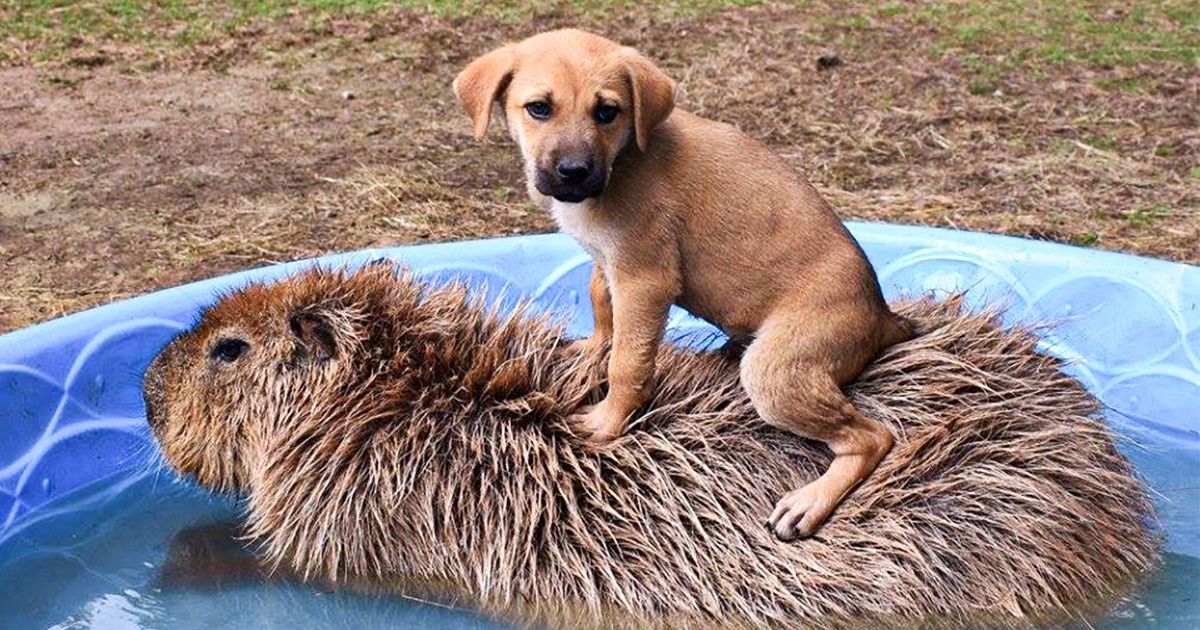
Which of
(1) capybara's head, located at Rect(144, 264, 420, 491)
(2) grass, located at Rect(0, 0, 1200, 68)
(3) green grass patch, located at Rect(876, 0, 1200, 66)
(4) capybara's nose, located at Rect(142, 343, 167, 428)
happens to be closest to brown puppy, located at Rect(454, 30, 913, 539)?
(1) capybara's head, located at Rect(144, 264, 420, 491)

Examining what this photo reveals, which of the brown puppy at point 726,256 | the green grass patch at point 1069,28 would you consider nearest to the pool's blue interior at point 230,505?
the brown puppy at point 726,256

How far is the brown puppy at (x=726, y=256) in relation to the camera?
326 cm

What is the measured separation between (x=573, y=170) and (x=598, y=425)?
821 mm

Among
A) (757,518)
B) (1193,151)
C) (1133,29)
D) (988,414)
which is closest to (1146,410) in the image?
(988,414)

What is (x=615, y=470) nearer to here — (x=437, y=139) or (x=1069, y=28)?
(x=437, y=139)

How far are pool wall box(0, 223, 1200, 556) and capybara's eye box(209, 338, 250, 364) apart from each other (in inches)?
17.7

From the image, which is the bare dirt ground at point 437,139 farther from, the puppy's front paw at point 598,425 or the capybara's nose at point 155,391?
the puppy's front paw at point 598,425

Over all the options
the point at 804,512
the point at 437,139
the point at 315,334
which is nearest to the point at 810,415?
the point at 804,512

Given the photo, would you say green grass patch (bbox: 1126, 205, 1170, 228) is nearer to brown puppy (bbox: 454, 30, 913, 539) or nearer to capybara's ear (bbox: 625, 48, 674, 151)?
brown puppy (bbox: 454, 30, 913, 539)

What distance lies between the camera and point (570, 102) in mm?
3117

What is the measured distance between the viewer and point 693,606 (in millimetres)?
3439

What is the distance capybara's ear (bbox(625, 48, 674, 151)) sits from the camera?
318 cm

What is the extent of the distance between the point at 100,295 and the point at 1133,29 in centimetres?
654

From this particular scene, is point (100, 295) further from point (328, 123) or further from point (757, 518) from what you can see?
point (757, 518)
